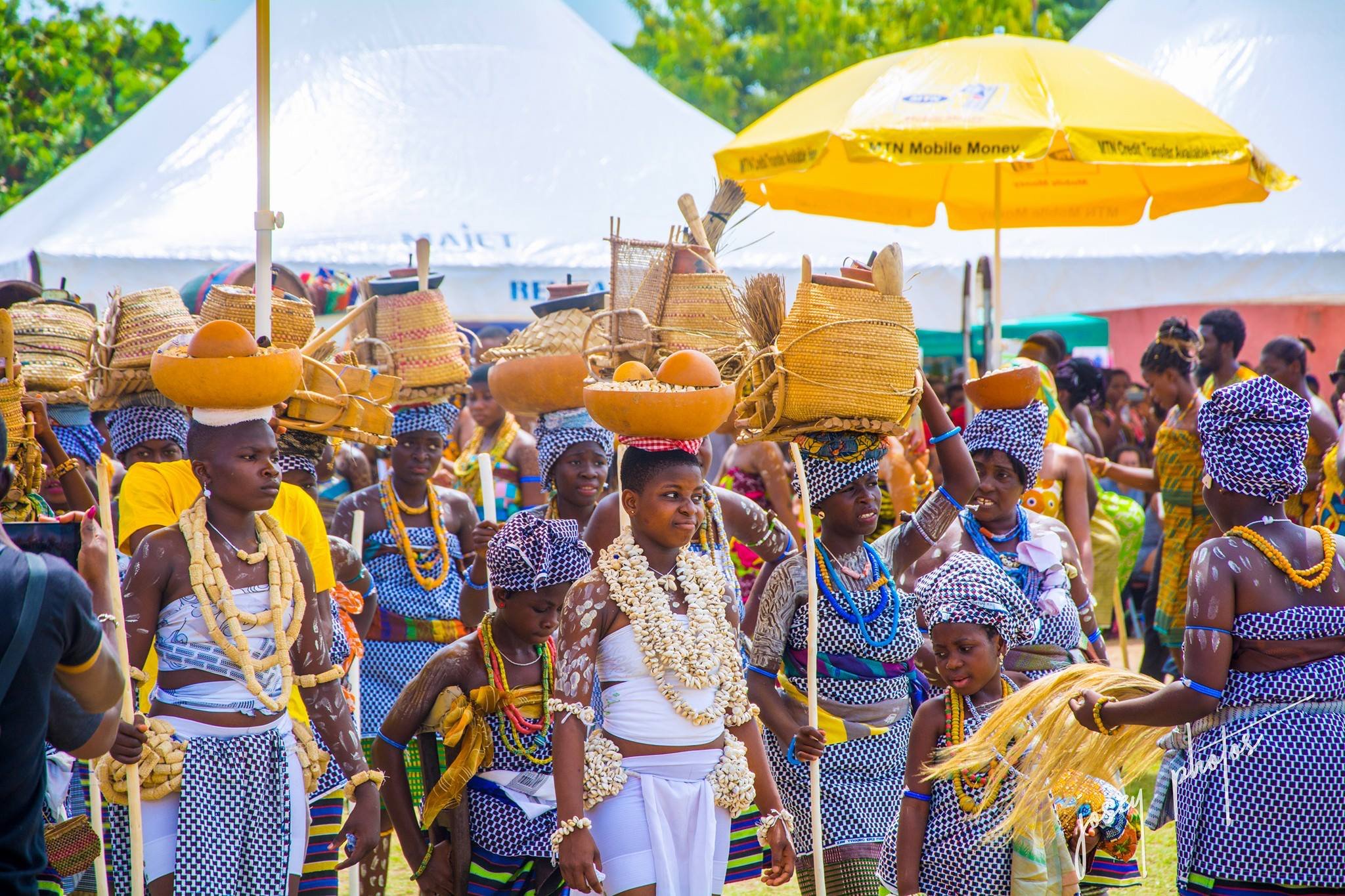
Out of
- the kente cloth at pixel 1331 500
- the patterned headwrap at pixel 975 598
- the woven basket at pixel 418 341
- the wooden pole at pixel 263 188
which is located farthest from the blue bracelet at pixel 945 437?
the kente cloth at pixel 1331 500

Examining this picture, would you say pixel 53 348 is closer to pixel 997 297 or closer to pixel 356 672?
pixel 356 672

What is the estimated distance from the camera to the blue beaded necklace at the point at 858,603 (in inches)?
200

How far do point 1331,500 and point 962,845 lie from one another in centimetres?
486

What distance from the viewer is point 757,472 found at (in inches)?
324

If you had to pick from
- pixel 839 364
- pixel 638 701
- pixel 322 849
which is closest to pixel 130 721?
pixel 322 849

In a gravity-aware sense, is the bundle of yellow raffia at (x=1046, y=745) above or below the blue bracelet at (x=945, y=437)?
below

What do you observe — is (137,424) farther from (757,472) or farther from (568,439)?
(757,472)

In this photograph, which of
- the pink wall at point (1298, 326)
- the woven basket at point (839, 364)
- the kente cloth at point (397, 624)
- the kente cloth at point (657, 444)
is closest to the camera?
the kente cloth at point (657, 444)

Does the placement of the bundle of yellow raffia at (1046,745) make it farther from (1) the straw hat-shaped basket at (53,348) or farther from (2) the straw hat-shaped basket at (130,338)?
(1) the straw hat-shaped basket at (53,348)

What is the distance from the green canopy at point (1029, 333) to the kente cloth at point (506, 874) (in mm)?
9549

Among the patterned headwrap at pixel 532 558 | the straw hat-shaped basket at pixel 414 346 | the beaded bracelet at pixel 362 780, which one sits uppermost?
the straw hat-shaped basket at pixel 414 346

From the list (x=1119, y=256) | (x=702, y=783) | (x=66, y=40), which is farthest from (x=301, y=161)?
(x=66, y=40)

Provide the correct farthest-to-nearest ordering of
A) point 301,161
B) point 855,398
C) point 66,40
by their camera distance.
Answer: point 66,40
point 301,161
point 855,398

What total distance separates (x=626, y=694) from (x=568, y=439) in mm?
2074
